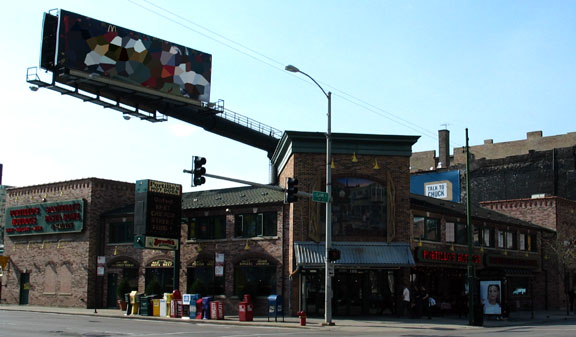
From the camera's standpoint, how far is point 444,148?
7625 cm

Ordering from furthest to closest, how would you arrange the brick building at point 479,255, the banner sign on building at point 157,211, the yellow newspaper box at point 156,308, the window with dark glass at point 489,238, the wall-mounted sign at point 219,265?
the window with dark glass at point 489,238
the banner sign on building at point 157,211
the brick building at point 479,255
the wall-mounted sign at point 219,265
the yellow newspaper box at point 156,308

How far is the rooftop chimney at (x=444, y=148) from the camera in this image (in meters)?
75.2

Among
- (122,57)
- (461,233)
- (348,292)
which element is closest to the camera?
(348,292)

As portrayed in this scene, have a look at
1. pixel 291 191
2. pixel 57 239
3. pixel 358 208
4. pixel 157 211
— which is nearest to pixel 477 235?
pixel 358 208

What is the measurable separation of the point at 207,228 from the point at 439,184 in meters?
35.5

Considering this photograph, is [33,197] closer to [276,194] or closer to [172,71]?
[172,71]

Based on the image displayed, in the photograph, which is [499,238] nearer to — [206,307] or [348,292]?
[348,292]

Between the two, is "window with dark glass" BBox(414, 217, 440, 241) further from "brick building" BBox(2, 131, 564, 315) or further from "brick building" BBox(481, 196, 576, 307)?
"brick building" BBox(481, 196, 576, 307)

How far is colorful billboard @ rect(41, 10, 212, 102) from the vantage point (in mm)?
40000

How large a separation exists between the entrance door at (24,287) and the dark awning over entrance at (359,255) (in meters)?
24.9

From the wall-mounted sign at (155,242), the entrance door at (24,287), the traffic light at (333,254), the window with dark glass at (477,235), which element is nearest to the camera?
the traffic light at (333,254)

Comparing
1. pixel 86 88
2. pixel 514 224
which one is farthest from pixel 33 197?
pixel 514 224

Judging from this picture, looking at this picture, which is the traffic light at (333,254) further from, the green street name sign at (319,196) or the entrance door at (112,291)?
the entrance door at (112,291)

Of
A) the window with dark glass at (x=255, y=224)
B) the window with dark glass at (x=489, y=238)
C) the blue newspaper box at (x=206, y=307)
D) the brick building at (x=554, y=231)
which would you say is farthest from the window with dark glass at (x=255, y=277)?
the brick building at (x=554, y=231)
